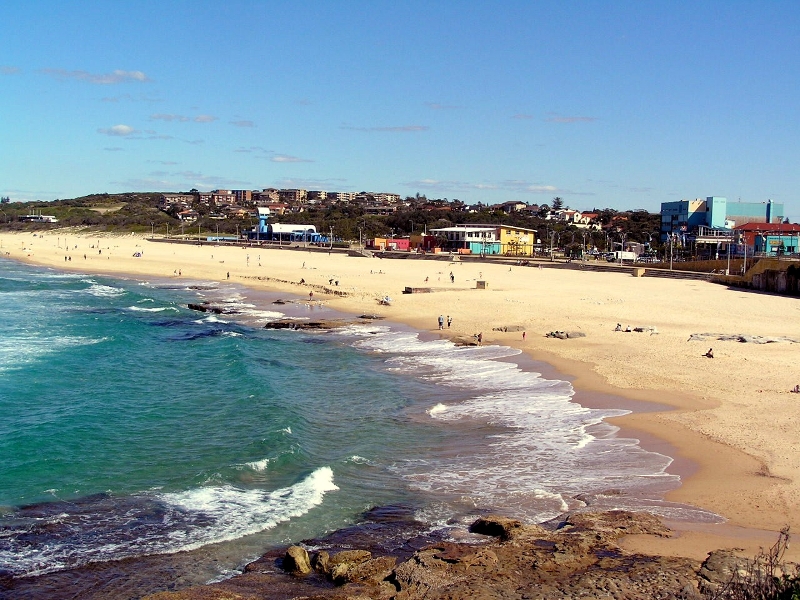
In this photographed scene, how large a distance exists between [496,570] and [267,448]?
326 inches

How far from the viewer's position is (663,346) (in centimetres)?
2795

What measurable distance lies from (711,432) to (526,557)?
869 centimetres

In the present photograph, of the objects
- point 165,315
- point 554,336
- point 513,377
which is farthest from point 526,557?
point 165,315

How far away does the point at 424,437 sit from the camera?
58.4 feet

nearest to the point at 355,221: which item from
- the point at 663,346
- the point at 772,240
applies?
the point at 772,240

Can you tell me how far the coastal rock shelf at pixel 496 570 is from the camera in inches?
367

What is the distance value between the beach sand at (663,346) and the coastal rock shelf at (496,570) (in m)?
0.81

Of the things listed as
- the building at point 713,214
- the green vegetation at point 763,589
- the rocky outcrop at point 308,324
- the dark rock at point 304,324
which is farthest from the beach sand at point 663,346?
the building at point 713,214

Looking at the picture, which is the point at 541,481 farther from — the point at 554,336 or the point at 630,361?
the point at 554,336

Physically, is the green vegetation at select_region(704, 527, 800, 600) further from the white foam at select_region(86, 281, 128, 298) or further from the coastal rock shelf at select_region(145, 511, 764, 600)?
the white foam at select_region(86, 281, 128, 298)

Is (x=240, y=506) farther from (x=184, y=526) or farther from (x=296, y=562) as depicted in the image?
(x=296, y=562)

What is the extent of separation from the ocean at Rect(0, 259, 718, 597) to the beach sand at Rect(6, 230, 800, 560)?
3.55 feet

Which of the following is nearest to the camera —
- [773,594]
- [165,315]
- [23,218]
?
[773,594]

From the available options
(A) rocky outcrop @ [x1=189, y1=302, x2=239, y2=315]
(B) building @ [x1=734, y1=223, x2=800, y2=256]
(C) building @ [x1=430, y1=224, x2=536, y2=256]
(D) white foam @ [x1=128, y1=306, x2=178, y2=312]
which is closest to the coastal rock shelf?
(A) rocky outcrop @ [x1=189, y1=302, x2=239, y2=315]
